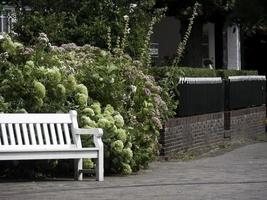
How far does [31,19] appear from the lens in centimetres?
1745

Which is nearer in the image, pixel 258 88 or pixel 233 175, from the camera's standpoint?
pixel 233 175

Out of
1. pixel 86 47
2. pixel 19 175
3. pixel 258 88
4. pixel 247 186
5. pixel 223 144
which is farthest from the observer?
pixel 258 88

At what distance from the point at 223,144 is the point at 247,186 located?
26.7ft

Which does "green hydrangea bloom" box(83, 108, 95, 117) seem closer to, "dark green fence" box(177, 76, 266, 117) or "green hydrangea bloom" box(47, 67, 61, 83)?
"green hydrangea bloom" box(47, 67, 61, 83)

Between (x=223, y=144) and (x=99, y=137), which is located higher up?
(x=99, y=137)

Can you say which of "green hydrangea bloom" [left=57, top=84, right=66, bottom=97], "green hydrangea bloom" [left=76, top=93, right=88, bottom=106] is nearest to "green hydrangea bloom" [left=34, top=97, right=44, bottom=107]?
"green hydrangea bloom" [left=57, top=84, right=66, bottom=97]

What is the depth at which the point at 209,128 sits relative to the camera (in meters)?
18.7

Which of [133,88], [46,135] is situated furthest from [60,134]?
[133,88]

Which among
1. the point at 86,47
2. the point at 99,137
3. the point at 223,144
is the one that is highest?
the point at 86,47

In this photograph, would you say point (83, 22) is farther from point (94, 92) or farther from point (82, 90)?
point (82, 90)

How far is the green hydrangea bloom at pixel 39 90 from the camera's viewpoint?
39.5 ft

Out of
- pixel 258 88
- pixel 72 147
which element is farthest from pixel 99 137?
pixel 258 88

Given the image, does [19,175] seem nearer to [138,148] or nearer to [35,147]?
[35,147]

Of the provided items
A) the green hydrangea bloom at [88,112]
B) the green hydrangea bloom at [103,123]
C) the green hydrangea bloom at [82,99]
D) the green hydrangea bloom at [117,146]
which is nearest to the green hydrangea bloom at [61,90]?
the green hydrangea bloom at [82,99]
